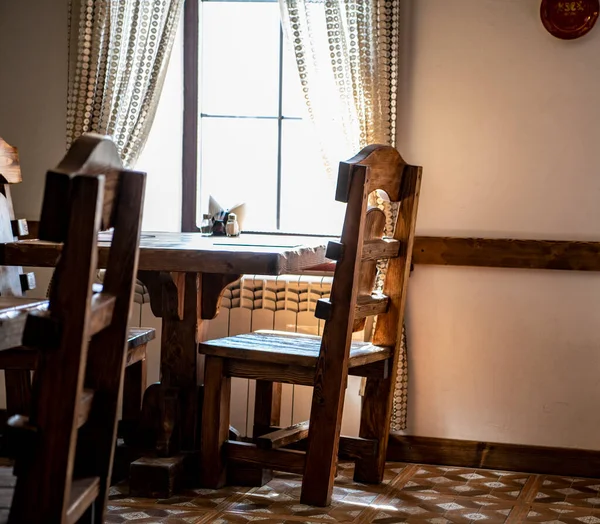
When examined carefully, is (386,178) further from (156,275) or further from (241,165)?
(241,165)

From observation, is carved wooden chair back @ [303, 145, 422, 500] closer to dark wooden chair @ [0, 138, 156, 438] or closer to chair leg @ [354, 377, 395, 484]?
chair leg @ [354, 377, 395, 484]

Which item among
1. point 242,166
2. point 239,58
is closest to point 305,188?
point 242,166

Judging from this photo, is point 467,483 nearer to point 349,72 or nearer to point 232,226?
point 232,226

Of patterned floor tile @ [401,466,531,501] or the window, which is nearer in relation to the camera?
patterned floor tile @ [401,466,531,501]

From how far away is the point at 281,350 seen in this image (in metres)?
3.10

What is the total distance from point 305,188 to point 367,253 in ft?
3.88

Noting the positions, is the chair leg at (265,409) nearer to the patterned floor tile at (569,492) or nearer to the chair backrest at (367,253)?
the chair backrest at (367,253)

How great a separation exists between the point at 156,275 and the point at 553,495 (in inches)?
65.1

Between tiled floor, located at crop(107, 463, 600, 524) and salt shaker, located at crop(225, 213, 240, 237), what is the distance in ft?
3.19

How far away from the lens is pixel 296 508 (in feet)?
10.1

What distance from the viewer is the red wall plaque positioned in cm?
357

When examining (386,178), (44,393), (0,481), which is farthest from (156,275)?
(44,393)

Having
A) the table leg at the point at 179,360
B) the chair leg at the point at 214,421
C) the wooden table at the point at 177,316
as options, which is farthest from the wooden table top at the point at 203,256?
the chair leg at the point at 214,421

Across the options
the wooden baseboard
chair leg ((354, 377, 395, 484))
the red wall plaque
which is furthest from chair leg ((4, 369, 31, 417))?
the red wall plaque
